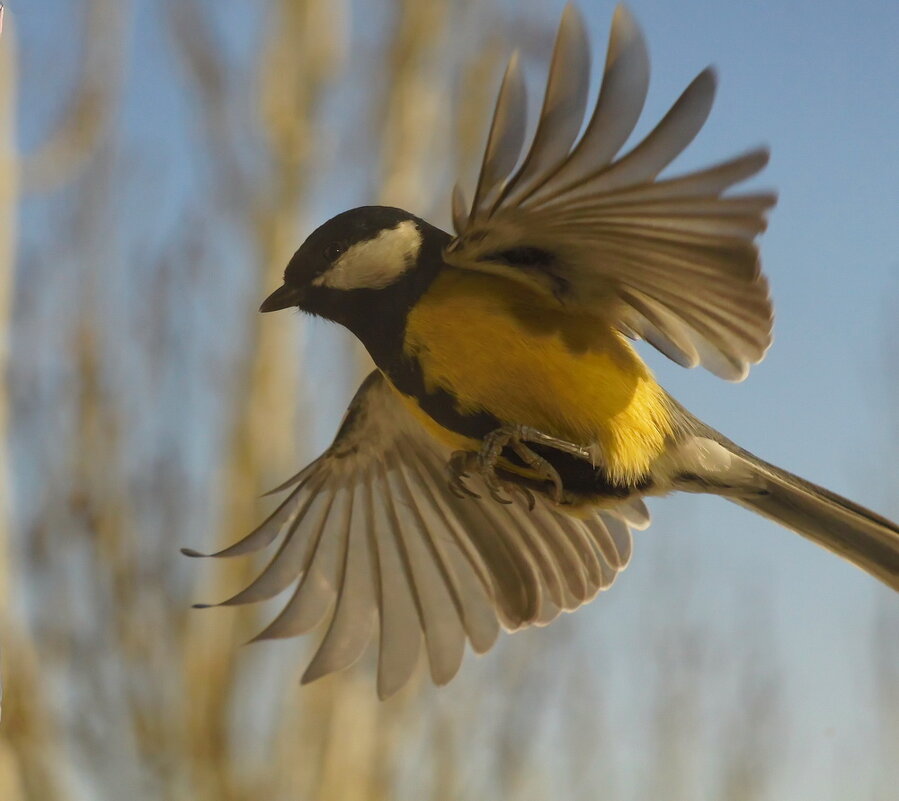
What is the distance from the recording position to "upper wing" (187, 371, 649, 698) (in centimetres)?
114

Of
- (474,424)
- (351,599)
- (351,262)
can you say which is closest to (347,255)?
(351,262)

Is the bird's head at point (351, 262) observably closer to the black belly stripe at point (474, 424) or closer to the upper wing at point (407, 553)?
the black belly stripe at point (474, 424)

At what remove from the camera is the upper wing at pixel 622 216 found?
636mm

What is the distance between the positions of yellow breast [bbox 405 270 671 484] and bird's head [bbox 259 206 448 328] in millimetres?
39

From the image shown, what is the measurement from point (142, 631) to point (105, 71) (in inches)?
55.8

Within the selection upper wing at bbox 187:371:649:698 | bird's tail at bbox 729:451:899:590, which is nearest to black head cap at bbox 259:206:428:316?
upper wing at bbox 187:371:649:698

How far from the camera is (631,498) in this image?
893mm

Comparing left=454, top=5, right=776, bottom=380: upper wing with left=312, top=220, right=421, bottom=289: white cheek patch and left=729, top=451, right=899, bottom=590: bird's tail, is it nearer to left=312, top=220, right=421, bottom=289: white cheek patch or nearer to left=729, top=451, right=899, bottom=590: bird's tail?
left=312, top=220, right=421, bottom=289: white cheek patch

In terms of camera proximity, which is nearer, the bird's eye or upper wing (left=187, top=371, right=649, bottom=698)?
the bird's eye

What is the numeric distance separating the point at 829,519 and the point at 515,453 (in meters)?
0.38

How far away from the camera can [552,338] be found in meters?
0.86

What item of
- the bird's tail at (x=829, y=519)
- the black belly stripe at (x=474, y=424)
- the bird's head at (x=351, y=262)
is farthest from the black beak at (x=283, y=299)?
the bird's tail at (x=829, y=519)

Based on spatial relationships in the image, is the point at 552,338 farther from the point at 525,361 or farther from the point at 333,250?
the point at 333,250

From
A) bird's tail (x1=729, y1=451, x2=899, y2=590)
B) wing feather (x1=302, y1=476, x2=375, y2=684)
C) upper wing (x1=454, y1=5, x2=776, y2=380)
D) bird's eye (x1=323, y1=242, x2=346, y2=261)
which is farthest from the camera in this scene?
wing feather (x1=302, y1=476, x2=375, y2=684)
